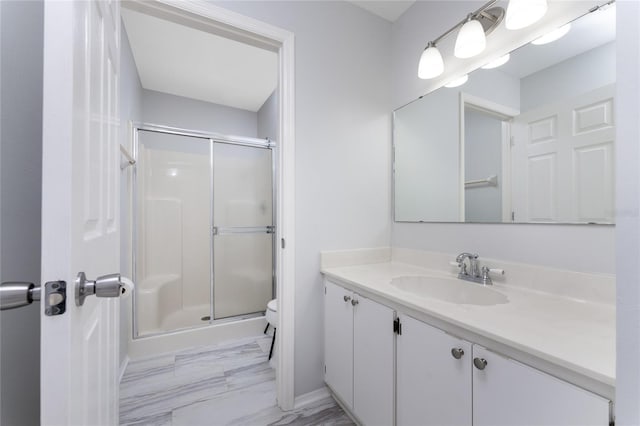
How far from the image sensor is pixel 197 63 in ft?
7.91

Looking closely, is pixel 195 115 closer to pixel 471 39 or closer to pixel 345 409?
pixel 471 39

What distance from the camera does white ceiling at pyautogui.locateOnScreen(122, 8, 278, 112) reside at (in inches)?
78.2

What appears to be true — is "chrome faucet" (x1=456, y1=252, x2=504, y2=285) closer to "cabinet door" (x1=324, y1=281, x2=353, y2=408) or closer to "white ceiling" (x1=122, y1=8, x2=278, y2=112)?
"cabinet door" (x1=324, y1=281, x2=353, y2=408)

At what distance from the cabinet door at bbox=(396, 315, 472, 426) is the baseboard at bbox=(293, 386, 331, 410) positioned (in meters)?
0.65

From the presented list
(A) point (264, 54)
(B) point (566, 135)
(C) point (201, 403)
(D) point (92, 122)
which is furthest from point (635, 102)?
(A) point (264, 54)

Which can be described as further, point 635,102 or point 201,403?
point 201,403

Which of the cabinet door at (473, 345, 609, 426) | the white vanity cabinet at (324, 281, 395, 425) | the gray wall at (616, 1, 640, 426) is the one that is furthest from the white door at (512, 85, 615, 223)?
the gray wall at (616, 1, 640, 426)

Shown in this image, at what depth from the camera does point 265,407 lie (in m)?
1.49

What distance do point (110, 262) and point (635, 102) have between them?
3.92 ft

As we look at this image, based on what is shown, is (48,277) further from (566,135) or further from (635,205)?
(566,135)

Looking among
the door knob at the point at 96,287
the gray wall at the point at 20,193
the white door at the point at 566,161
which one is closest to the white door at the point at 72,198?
the door knob at the point at 96,287

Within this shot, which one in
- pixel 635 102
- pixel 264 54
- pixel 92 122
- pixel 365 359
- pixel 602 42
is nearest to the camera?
pixel 635 102

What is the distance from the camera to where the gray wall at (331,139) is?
1519mm

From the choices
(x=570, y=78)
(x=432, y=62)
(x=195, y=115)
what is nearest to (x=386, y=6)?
(x=432, y=62)
